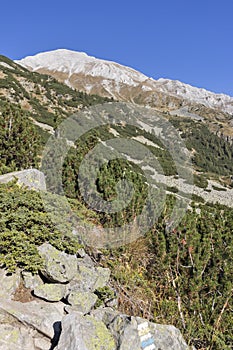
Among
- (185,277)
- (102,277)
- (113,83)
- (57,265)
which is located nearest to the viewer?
(57,265)

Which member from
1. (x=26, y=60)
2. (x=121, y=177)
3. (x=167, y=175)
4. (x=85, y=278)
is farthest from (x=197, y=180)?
(x=26, y=60)

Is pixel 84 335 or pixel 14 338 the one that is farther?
pixel 14 338

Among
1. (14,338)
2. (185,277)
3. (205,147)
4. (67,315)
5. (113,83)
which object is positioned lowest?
(14,338)

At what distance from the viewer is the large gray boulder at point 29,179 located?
6.79 metres

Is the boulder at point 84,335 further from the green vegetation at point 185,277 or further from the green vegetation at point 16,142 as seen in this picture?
the green vegetation at point 16,142

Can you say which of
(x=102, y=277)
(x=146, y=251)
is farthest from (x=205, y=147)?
(x=102, y=277)

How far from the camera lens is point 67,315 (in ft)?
12.5

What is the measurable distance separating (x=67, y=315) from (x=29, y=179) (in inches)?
147

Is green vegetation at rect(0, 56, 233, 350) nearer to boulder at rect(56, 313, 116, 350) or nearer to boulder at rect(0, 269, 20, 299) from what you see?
boulder at rect(0, 269, 20, 299)

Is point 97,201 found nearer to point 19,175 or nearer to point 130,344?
point 19,175

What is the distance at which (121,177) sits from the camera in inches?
293

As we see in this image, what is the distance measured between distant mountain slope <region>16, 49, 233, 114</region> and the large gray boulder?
115495mm

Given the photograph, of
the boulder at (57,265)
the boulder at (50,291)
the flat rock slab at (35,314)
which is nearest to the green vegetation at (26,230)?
the boulder at (57,265)

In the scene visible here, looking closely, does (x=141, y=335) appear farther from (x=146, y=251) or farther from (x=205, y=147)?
(x=205, y=147)
